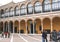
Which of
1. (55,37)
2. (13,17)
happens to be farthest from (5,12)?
(55,37)

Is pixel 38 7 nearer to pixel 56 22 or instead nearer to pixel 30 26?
pixel 56 22

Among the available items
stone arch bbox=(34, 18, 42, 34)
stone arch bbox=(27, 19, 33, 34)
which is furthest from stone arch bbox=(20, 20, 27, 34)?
stone arch bbox=(34, 18, 42, 34)

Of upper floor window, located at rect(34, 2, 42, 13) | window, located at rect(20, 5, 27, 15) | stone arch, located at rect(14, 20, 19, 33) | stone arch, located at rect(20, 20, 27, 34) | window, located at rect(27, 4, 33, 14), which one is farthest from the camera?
stone arch, located at rect(14, 20, 19, 33)

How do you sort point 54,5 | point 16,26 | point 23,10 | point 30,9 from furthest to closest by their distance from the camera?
point 16,26 < point 23,10 < point 30,9 < point 54,5

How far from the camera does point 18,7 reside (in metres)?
57.2

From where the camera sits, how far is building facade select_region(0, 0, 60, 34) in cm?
4452

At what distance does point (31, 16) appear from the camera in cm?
5031

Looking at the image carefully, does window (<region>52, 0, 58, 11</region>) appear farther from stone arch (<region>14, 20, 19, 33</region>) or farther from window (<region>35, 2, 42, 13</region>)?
stone arch (<region>14, 20, 19, 33</region>)

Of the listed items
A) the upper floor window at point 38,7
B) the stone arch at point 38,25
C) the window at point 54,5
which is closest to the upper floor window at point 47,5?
the window at point 54,5

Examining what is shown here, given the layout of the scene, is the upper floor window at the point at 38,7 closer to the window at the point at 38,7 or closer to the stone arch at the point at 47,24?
the window at the point at 38,7

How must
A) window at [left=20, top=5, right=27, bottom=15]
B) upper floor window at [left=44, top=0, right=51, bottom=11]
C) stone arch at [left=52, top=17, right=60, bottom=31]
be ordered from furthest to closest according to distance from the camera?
window at [left=20, top=5, right=27, bottom=15]
stone arch at [left=52, top=17, right=60, bottom=31]
upper floor window at [left=44, top=0, right=51, bottom=11]

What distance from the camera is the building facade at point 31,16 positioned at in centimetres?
4452

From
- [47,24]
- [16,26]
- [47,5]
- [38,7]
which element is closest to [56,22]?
[47,24]

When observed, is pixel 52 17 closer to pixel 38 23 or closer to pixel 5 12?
pixel 38 23
